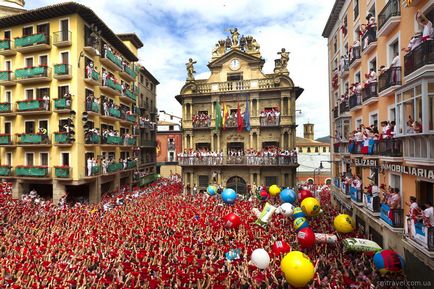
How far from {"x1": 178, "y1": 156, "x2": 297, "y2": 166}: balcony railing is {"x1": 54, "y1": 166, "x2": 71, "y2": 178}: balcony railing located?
12.0m

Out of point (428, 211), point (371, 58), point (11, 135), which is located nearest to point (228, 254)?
point (428, 211)

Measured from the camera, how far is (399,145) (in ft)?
38.8

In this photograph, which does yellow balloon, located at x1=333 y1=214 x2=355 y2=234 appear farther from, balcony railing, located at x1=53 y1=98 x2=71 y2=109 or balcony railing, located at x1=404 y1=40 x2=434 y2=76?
balcony railing, located at x1=53 y1=98 x2=71 y2=109

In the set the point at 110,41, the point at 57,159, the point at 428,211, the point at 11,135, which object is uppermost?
the point at 110,41

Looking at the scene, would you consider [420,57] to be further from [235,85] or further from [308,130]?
[308,130]

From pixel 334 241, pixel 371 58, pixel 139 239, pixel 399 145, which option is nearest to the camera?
pixel 399 145

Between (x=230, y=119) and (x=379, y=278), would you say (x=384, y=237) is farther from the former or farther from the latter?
(x=230, y=119)

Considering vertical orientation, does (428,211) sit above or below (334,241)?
above

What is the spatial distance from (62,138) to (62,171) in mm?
2740

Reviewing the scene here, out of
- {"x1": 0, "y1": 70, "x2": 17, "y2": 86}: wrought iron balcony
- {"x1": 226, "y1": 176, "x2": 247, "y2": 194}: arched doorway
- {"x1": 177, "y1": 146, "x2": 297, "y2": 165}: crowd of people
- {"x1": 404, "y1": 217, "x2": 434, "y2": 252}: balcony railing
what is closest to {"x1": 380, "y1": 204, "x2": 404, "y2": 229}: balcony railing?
{"x1": 404, "y1": 217, "x2": 434, "y2": 252}: balcony railing

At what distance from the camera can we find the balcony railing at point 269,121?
29391 millimetres

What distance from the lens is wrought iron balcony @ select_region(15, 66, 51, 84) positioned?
74.9ft

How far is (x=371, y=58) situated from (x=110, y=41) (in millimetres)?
24777

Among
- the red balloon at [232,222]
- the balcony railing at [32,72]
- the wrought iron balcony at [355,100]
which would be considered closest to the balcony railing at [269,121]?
the wrought iron balcony at [355,100]
